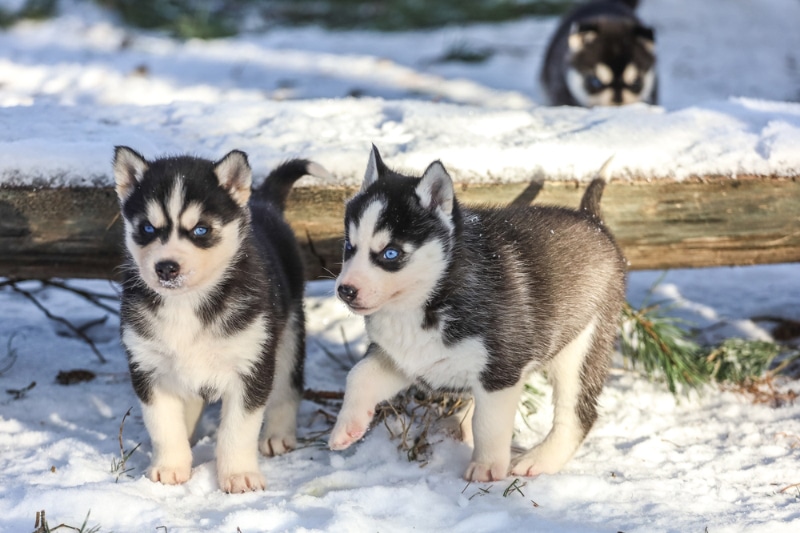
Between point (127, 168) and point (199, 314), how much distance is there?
0.59m

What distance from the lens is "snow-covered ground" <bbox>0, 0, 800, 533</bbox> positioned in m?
3.29

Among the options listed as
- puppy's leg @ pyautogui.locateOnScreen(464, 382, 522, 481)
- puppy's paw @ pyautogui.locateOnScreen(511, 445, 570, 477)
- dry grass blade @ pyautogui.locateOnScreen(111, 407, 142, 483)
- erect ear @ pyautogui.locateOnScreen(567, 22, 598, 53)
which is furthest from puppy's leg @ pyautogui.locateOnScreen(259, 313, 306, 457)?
erect ear @ pyautogui.locateOnScreen(567, 22, 598, 53)

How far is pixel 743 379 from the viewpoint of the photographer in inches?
178

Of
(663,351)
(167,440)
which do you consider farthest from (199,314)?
(663,351)

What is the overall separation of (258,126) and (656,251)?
1960 mm

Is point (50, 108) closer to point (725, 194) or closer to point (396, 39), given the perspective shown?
point (725, 194)

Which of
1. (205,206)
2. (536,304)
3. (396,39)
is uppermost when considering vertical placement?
(205,206)

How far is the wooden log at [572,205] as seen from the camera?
415cm

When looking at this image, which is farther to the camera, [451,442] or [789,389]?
[789,389]

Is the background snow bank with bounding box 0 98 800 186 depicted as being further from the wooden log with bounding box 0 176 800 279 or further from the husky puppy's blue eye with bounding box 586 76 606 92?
the husky puppy's blue eye with bounding box 586 76 606 92

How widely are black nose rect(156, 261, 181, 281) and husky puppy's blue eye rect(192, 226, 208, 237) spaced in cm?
17

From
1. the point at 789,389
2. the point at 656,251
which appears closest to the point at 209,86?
the point at 656,251

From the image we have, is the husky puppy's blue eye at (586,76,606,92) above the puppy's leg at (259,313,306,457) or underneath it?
above

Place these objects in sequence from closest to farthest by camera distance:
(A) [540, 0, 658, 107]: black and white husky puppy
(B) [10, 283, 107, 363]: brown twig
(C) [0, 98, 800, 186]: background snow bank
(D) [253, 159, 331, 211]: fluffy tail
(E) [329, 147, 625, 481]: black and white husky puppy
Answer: (E) [329, 147, 625, 481]: black and white husky puppy < (D) [253, 159, 331, 211]: fluffy tail < (C) [0, 98, 800, 186]: background snow bank < (B) [10, 283, 107, 363]: brown twig < (A) [540, 0, 658, 107]: black and white husky puppy
